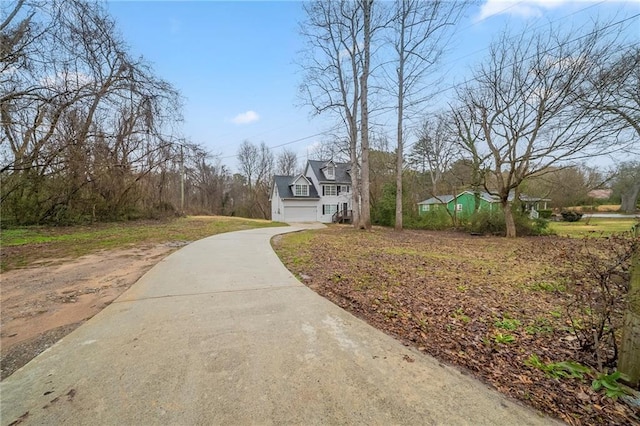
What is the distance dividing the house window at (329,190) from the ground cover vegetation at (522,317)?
22.2m

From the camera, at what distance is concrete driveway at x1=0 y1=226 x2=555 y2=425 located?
5.59 feet

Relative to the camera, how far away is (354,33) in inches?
548

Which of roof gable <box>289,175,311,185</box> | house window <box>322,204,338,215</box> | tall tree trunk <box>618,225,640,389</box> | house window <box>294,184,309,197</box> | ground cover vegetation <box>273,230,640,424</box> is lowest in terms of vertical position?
ground cover vegetation <box>273,230,640,424</box>

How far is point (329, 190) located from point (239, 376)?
26156 millimetres

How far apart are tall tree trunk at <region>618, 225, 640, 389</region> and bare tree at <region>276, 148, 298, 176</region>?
3763cm

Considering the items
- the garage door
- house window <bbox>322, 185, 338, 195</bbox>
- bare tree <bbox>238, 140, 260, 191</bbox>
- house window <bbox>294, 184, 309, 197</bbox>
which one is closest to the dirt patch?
the garage door

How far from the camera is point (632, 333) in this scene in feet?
6.35

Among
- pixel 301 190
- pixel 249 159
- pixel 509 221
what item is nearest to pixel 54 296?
pixel 509 221

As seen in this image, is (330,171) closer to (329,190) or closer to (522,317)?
(329,190)

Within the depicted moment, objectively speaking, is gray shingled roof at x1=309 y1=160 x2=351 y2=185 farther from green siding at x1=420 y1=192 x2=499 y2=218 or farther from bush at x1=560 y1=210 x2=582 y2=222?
bush at x1=560 y1=210 x2=582 y2=222

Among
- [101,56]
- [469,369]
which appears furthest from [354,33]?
[469,369]

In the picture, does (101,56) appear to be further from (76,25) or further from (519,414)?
(519,414)

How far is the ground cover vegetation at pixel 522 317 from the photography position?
1.96m

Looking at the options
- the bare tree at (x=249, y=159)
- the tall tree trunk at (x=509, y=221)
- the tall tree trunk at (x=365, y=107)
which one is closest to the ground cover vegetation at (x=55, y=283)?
the tall tree trunk at (x=365, y=107)
